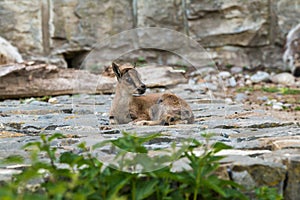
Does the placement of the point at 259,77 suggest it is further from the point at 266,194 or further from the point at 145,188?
the point at 145,188

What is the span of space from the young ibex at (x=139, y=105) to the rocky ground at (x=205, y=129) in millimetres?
105

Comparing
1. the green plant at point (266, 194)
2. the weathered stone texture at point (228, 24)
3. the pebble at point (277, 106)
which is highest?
the weathered stone texture at point (228, 24)

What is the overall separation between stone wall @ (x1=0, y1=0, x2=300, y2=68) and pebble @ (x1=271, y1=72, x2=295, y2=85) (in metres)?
0.51

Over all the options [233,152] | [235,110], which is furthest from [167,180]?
[235,110]

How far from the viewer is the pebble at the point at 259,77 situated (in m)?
7.31

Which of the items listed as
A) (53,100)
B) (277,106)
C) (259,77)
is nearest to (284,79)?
(259,77)

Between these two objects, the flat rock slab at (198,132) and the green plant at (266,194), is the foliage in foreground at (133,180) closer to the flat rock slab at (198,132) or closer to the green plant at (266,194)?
the green plant at (266,194)

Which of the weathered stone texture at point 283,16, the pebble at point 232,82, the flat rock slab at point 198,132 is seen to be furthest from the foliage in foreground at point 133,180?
the weathered stone texture at point 283,16

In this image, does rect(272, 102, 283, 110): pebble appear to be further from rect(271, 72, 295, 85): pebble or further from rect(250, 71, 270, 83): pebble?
rect(250, 71, 270, 83): pebble

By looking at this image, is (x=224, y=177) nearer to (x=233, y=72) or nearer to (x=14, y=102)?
(x=14, y=102)

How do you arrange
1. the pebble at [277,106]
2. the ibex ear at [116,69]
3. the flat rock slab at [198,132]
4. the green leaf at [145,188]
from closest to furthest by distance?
1. the green leaf at [145,188]
2. the flat rock slab at [198,132]
3. the ibex ear at [116,69]
4. the pebble at [277,106]

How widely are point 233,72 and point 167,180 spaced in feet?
18.8

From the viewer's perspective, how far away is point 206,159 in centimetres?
206

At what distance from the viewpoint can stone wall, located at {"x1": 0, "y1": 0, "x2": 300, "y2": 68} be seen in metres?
7.43
